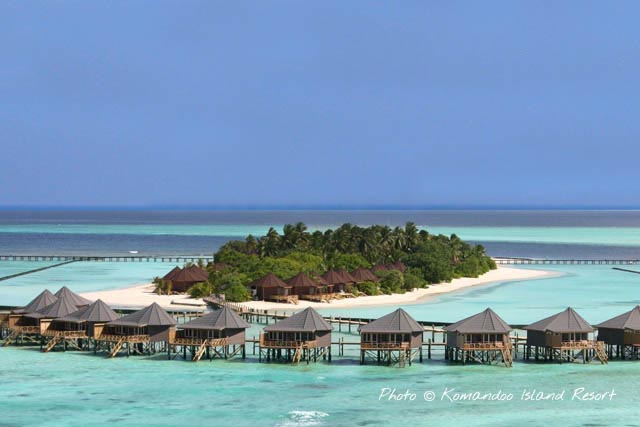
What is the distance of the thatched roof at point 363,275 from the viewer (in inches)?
3578

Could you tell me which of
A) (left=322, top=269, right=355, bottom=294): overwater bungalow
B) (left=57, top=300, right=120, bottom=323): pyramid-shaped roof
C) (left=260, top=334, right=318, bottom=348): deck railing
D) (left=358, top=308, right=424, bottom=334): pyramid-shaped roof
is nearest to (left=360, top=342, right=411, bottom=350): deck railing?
(left=358, top=308, right=424, bottom=334): pyramid-shaped roof

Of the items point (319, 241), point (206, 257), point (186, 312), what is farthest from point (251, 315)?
point (206, 257)

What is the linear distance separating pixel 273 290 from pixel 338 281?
710 centimetres

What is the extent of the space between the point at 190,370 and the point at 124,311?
75.8ft

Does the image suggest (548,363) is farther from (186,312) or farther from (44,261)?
(44,261)

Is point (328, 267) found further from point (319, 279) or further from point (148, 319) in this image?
point (148, 319)

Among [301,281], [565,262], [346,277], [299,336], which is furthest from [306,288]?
[565,262]

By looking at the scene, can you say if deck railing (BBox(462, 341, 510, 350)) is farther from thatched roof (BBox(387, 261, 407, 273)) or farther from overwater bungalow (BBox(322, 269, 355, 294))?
thatched roof (BBox(387, 261, 407, 273))

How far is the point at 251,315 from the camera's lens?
232 feet

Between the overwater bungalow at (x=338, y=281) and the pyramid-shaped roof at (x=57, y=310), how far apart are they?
32.4 m

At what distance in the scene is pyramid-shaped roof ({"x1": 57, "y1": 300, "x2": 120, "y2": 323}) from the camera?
55266 mm

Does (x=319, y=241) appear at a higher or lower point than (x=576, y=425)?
higher

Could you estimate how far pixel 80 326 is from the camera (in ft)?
184

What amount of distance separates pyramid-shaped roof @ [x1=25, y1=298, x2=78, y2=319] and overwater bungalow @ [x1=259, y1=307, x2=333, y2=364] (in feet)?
42.5
